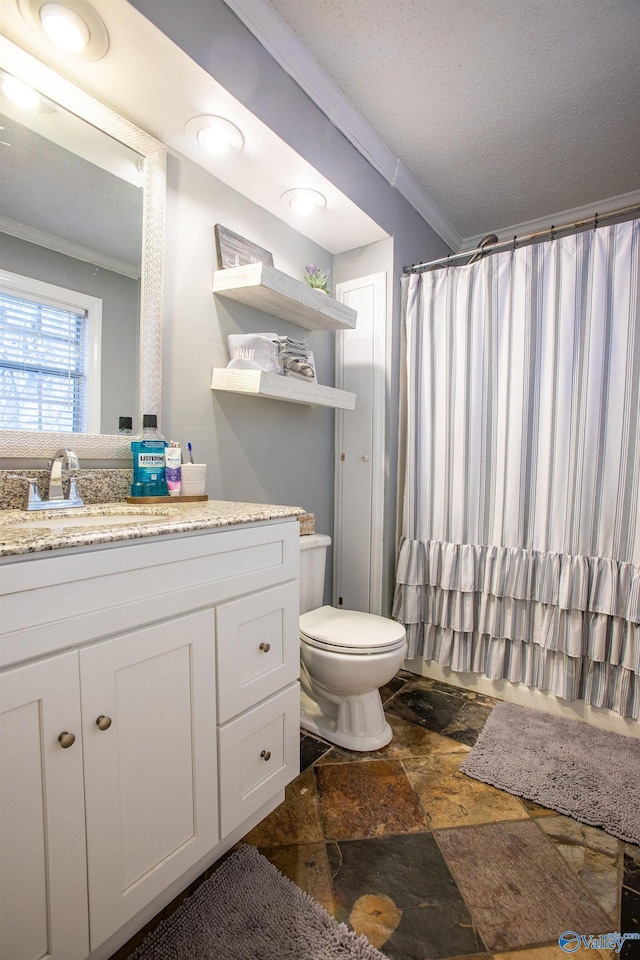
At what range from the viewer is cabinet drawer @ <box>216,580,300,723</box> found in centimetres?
115

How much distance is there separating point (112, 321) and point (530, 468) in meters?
1.73

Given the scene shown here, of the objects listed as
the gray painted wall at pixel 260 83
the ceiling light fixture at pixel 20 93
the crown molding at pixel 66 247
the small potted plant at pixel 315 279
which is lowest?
the crown molding at pixel 66 247

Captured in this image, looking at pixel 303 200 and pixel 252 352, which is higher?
pixel 303 200

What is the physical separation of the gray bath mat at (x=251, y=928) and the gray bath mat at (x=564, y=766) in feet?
2.39

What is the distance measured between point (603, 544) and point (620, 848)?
0.99 m

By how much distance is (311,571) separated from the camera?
1928 millimetres

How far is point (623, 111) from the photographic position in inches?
74.3

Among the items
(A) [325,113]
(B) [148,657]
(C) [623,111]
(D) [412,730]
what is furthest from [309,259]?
(D) [412,730]

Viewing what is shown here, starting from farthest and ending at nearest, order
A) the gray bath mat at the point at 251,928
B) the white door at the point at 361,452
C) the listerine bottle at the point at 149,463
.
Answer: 1. the white door at the point at 361,452
2. the listerine bottle at the point at 149,463
3. the gray bath mat at the point at 251,928

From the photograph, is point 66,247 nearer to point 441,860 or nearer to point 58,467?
point 58,467

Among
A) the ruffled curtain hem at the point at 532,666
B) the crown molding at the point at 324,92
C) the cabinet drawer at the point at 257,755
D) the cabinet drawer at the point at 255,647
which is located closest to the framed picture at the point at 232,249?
the crown molding at the point at 324,92

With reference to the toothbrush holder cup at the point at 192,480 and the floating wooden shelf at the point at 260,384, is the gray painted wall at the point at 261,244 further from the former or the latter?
the toothbrush holder cup at the point at 192,480

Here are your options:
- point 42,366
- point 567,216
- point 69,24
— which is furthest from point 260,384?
point 567,216

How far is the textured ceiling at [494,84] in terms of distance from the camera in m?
1.49
